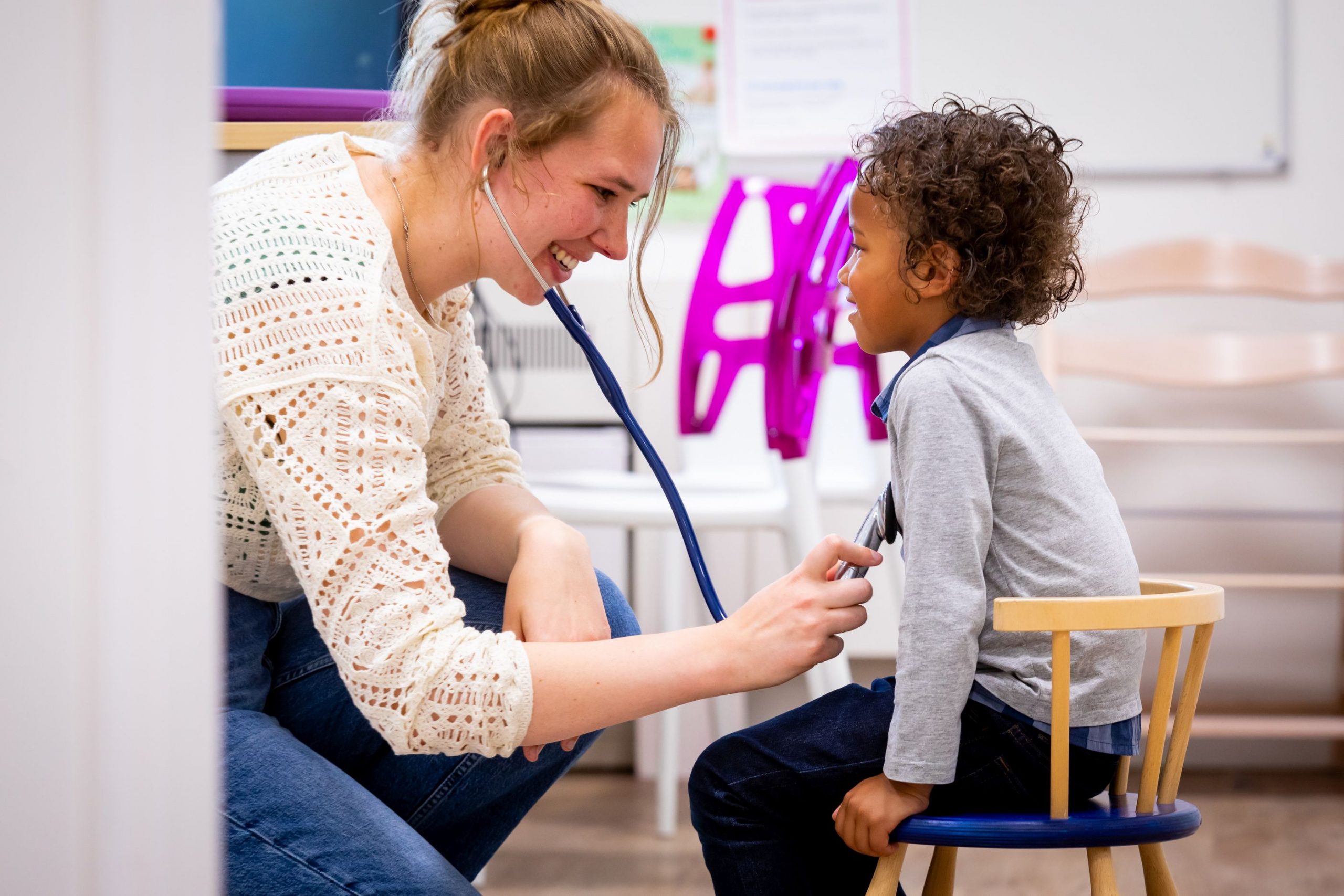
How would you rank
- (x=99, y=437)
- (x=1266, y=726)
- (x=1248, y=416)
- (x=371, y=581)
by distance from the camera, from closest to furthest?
(x=99, y=437), (x=371, y=581), (x=1266, y=726), (x=1248, y=416)

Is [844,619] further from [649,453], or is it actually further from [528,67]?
[528,67]

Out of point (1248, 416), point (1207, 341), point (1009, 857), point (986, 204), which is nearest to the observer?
point (986, 204)

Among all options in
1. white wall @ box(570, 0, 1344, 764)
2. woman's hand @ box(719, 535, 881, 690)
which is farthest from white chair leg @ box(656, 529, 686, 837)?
woman's hand @ box(719, 535, 881, 690)

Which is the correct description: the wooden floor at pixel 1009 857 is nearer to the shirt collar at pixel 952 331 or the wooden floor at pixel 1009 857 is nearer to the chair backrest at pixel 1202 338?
the chair backrest at pixel 1202 338

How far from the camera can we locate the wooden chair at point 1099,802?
2.38 feet

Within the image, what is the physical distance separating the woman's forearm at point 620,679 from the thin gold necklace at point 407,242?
1.04 feet

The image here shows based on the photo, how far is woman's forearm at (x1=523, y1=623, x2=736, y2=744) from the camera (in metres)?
0.73

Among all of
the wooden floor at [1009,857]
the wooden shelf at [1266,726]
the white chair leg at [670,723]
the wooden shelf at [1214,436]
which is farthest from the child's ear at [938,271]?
the wooden shelf at [1266,726]

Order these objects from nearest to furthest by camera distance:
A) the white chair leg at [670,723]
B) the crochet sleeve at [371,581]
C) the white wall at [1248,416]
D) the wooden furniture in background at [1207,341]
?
the crochet sleeve at [371,581] < the white chair leg at [670,723] < the wooden furniture in background at [1207,341] < the white wall at [1248,416]

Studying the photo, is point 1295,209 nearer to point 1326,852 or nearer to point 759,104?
point 759,104

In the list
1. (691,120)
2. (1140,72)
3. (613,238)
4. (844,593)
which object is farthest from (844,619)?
(1140,72)

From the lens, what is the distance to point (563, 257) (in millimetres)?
900

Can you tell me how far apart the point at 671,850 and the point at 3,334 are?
1.51 meters

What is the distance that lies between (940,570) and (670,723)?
1.03 m
